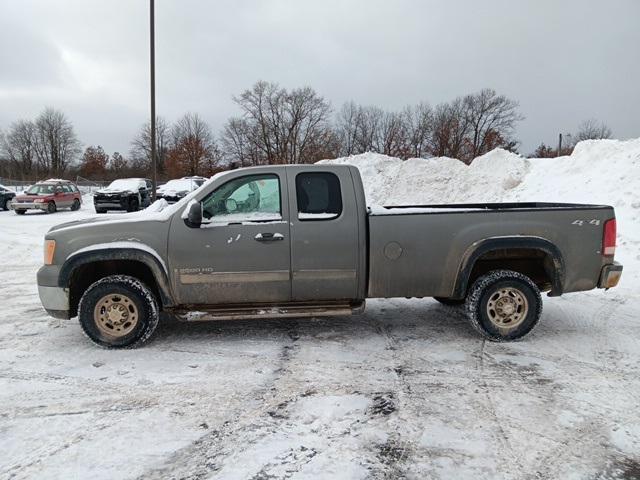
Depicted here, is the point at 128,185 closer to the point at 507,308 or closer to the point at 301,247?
the point at 301,247

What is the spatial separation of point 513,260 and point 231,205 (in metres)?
3.32

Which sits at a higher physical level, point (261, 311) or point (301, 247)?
point (301, 247)

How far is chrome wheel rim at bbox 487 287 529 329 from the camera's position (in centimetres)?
511

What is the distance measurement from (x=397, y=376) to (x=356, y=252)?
135cm

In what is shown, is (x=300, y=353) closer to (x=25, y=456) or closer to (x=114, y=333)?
(x=114, y=333)

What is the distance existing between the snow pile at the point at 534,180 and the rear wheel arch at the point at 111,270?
734 centimetres

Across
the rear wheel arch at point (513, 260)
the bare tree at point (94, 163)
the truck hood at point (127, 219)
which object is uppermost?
the bare tree at point (94, 163)

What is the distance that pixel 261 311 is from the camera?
488cm

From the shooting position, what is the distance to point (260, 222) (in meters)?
4.88

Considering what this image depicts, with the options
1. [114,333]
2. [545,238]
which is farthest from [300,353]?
[545,238]

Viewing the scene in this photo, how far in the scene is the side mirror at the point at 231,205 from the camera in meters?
4.96

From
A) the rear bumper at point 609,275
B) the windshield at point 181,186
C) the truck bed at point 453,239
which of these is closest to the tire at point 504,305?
the truck bed at point 453,239

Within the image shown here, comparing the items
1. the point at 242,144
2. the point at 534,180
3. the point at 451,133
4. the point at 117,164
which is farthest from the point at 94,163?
the point at 534,180

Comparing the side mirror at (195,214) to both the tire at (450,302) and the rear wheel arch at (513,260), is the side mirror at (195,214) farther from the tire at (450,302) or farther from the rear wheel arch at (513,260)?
the tire at (450,302)
